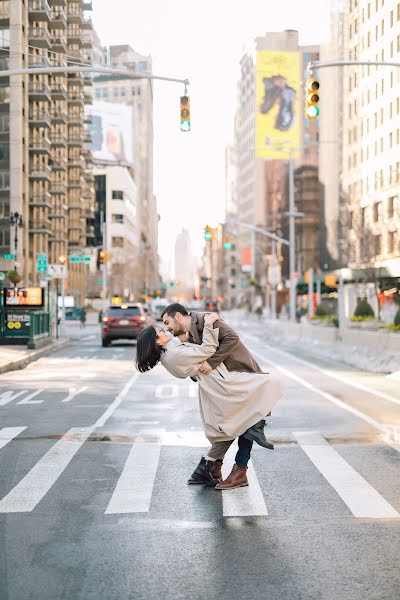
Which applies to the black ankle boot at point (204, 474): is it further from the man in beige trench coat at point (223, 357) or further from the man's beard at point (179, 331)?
the man's beard at point (179, 331)

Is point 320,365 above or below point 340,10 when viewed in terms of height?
below

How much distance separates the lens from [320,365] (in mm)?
25375

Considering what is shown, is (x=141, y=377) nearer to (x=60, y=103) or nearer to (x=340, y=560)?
(x=340, y=560)

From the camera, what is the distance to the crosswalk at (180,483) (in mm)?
6945

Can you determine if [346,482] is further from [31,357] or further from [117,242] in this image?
[117,242]

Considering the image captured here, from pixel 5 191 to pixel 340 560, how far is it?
204 feet

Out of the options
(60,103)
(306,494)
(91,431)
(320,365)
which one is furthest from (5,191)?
(306,494)

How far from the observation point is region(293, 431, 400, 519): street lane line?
268 inches

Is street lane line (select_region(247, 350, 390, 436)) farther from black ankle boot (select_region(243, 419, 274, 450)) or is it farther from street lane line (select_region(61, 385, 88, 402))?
street lane line (select_region(61, 385, 88, 402))

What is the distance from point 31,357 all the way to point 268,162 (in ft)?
479

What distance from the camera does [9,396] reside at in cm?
1623

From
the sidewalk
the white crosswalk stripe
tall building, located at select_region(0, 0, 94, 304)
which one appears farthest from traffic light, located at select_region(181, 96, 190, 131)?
tall building, located at select_region(0, 0, 94, 304)

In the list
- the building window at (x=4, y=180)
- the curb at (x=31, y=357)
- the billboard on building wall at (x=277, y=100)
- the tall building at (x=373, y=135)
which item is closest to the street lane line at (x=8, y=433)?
the curb at (x=31, y=357)

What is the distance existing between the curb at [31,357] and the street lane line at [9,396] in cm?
537
